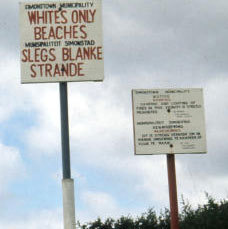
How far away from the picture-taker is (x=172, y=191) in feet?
54.7

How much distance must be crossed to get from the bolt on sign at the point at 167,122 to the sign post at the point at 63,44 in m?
2.04

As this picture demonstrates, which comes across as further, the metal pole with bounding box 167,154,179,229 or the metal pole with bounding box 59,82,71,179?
the metal pole with bounding box 167,154,179,229

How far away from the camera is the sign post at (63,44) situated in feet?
47.8

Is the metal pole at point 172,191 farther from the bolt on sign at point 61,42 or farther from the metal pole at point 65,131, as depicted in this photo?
the bolt on sign at point 61,42

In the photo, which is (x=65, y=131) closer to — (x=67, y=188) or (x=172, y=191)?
(x=67, y=188)

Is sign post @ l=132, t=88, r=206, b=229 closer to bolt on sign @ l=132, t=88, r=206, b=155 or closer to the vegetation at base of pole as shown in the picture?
bolt on sign @ l=132, t=88, r=206, b=155

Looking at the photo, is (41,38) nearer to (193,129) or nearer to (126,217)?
(193,129)

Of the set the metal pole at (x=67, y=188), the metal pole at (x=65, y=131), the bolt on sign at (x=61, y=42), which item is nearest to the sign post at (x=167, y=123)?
the bolt on sign at (x=61, y=42)

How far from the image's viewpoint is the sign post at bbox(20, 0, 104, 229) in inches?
574

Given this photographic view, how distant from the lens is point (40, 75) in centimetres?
1464

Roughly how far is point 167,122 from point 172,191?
1.85 metres

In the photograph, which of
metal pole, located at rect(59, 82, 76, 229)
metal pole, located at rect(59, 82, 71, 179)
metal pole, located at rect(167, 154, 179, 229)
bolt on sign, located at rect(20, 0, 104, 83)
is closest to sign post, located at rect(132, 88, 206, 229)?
metal pole, located at rect(167, 154, 179, 229)

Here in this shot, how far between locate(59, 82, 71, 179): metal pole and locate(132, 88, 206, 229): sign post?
211 cm

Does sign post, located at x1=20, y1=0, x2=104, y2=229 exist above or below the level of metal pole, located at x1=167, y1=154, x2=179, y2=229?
above
